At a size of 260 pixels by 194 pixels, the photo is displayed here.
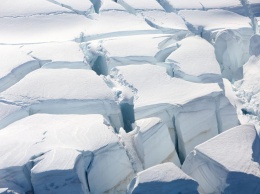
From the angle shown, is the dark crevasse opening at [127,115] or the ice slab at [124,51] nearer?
the dark crevasse opening at [127,115]

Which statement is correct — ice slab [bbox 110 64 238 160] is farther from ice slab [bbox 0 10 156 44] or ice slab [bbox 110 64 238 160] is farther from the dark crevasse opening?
ice slab [bbox 0 10 156 44]

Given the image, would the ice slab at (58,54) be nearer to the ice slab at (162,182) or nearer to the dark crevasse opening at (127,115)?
the dark crevasse opening at (127,115)

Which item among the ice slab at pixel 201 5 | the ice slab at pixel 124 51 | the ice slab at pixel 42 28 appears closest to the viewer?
the ice slab at pixel 124 51

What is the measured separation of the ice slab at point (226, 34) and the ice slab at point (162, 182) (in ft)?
4.55

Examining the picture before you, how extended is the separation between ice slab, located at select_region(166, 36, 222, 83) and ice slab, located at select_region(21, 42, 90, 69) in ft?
2.08

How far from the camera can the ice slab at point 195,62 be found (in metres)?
2.40

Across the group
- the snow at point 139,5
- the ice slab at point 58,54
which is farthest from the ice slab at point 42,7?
the ice slab at point 58,54

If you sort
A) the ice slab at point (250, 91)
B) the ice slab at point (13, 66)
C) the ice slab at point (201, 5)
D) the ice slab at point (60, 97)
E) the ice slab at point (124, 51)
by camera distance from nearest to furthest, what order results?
the ice slab at point (60, 97)
the ice slab at point (13, 66)
the ice slab at point (250, 91)
the ice slab at point (124, 51)
the ice slab at point (201, 5)

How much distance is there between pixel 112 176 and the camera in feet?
5.85

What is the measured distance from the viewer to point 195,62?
2514 mm

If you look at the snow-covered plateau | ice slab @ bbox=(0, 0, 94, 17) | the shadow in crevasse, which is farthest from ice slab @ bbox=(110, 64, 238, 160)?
ice slab @ bbox=(0, 0, 94, 17)

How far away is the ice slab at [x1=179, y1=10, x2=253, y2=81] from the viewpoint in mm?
2850

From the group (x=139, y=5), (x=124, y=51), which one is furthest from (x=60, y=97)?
(x=139, y=5)

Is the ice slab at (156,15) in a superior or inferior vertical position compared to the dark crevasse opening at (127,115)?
superior
